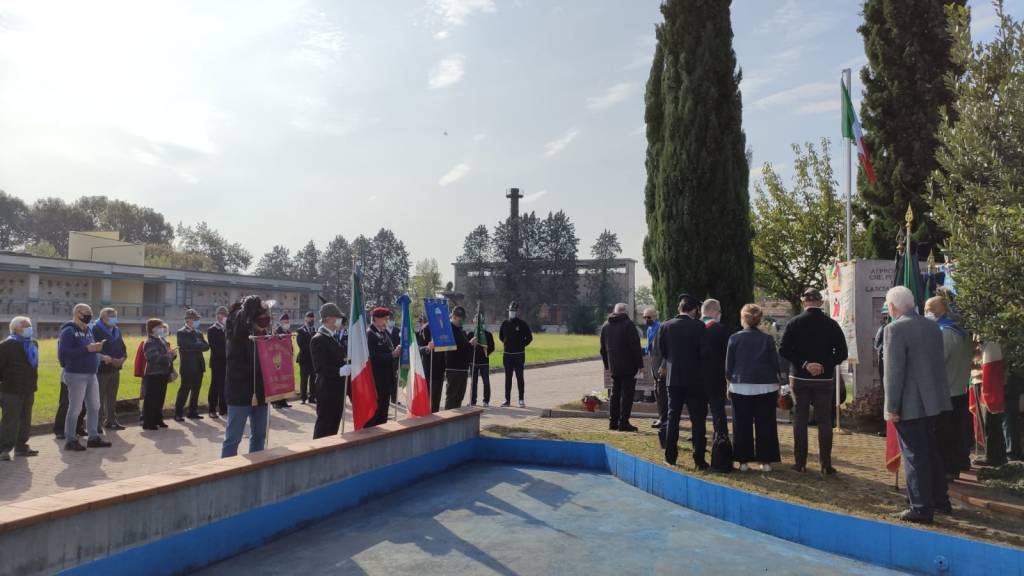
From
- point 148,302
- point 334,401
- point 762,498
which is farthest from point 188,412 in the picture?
point 148,302

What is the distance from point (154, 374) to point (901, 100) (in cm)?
1606

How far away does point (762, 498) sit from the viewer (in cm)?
603

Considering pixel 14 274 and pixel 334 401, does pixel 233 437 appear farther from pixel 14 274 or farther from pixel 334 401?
pixel 14 274

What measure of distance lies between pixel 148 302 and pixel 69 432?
46.2 m

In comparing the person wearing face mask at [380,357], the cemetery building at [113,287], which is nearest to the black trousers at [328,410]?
the person wearing face mask at [380,357]

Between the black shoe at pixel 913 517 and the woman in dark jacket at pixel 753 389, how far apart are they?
191 centimetres

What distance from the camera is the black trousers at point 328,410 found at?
800 centimetres

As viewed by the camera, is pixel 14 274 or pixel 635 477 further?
pixel 14 274

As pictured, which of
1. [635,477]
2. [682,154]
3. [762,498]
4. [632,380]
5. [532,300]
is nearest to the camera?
A: [762,498]

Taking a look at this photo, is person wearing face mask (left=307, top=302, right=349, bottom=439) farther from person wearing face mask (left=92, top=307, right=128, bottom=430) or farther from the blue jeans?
person wearing face mask (left=92, top=307, right=128, bottom=430)

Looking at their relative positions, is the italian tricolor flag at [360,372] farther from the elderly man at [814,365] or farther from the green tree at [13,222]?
the green tree at [13,222]

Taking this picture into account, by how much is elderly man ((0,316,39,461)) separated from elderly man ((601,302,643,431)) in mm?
7572

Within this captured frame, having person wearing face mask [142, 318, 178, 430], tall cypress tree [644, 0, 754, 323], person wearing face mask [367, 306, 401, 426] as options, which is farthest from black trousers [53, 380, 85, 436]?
tall cypress tree [644, 0, 754, 323]

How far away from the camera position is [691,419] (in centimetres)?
761
